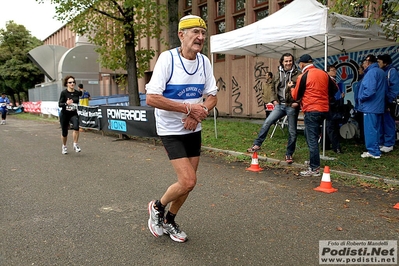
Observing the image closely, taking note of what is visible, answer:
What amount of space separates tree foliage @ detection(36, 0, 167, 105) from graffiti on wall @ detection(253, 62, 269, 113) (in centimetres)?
551

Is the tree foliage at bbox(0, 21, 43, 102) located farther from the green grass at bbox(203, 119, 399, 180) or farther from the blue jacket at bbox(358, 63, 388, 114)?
the blue jacket at bbox(358, 63, 388, 114)

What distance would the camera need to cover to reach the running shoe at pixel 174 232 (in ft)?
12.1

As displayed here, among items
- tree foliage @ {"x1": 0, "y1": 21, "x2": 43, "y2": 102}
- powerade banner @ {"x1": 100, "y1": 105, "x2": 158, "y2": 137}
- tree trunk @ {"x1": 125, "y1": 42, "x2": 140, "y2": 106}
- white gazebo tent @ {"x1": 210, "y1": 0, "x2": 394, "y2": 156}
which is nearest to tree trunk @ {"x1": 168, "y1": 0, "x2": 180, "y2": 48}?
white gazebo tent @ {"x1": 210, "y1": 0, "x2": 394, "y2": 156}

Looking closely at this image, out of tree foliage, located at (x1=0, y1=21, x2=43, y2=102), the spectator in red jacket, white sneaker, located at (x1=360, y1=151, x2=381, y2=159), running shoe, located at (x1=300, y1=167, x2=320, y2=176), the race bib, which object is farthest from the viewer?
tree foliage, located at (x1=0, y1=21, x2=43, y2=102)

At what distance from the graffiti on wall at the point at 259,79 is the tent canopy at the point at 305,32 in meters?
6.25

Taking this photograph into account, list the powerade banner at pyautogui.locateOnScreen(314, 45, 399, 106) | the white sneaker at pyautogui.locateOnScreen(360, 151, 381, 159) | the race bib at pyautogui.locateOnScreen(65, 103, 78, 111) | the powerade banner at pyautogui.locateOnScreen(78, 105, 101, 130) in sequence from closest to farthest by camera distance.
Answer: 1. the white sneaker at pyautogui.locateOnScreen(360, 151, 381, 159)
2. the race bib at pyautogui.locateOnScreen(65, 103, 78, 111)
3. the powerade banner at pyautogui.locateOnScreen(314, 45, 399, 106)
4. the powerade banner at pyautogui.locateOnScreen(78, 105, 101, 130)

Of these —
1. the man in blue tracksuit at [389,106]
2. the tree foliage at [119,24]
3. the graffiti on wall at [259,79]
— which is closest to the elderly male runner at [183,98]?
the man in blue tracksuit at [389,106]

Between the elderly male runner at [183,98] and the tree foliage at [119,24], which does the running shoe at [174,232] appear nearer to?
the elderly male runner at [183,98]

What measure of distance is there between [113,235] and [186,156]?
129 centimetres

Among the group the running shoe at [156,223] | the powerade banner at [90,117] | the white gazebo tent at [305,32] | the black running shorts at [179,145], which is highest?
the white gazebo tent at [305,32]

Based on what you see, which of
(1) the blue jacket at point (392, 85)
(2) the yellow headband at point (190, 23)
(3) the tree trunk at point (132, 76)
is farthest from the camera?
(3) the tree trunk at point (132, 76)

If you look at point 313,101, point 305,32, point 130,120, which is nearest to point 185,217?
point 313,101

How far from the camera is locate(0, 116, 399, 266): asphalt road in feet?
11.2

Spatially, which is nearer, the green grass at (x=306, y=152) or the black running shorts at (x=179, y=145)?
the black running shorts at (x=179, y=145)
